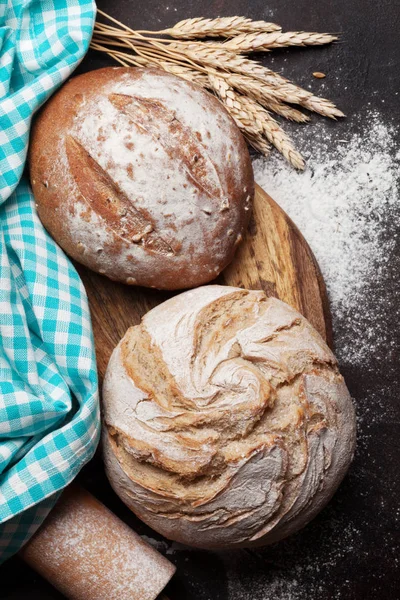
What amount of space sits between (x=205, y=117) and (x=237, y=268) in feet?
1.51

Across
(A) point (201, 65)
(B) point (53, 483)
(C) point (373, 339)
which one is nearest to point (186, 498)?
(B) point (53, 483)

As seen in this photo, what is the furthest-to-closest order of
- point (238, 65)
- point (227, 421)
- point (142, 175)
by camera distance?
point (238, 65), point (142, 175), point (227, 421)

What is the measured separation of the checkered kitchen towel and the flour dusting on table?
2.47ft

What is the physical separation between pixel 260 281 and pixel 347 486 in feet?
2.34

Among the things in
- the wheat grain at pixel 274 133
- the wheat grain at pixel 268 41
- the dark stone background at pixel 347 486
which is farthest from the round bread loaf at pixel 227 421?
the wheat grain at pixel 268 41

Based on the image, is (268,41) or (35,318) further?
(268,41)

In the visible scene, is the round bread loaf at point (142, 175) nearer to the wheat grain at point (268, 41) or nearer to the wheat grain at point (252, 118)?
the wheat grain at point (252, 118)

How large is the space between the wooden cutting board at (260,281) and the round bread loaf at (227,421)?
0.19 metres

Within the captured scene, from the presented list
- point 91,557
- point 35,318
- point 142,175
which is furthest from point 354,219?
point 91,557

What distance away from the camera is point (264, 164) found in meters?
1.94

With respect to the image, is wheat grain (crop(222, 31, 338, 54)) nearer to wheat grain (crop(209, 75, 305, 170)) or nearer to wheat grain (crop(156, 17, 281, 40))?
wheat grain (crop(156, 17, 281, 40))

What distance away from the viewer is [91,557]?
164 cm

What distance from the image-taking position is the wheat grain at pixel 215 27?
187cm

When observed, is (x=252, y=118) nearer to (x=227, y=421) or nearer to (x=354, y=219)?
(x=354, y=219)
